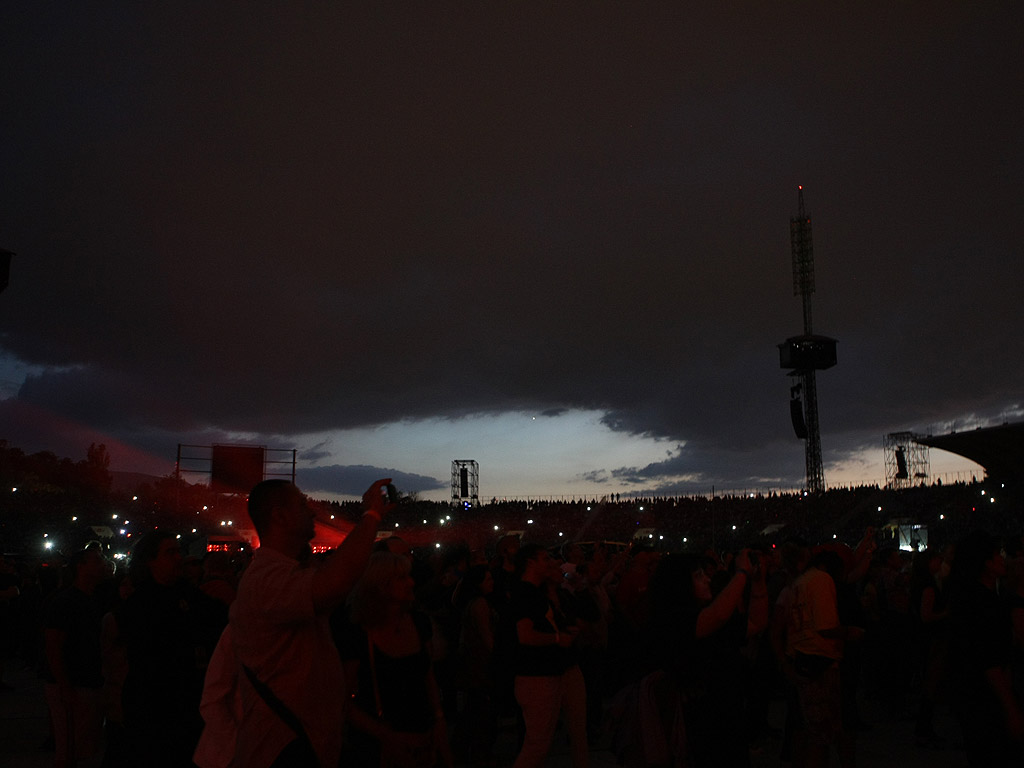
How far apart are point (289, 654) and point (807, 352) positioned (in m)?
76.1

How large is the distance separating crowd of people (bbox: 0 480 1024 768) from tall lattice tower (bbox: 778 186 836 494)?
62.9 m

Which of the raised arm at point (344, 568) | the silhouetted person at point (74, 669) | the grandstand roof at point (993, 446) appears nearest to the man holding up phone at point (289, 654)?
the raised arm at point (344, 568)

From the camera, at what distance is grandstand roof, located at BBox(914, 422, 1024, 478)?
37.4m

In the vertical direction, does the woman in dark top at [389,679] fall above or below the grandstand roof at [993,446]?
below

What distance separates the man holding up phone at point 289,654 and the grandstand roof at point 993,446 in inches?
1591

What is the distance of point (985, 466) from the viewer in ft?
137

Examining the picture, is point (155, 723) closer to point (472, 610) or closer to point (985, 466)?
point (472, 610)

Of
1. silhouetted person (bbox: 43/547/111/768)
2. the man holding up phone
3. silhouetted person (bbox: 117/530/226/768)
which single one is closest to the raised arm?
the man holding up phone

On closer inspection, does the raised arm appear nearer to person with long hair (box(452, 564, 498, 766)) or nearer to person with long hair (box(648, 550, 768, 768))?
person with long hair (box(648, 550, 768, 768))

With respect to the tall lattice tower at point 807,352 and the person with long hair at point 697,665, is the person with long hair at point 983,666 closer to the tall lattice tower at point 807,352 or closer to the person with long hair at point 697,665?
the person with long hair at point 697,665

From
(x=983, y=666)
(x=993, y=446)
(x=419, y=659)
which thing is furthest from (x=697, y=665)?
(x=993, y=446)

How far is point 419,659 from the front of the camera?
3766mm

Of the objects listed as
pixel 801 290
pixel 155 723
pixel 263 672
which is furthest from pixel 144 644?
pixel 801 290

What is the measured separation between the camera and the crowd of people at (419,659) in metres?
2.71
